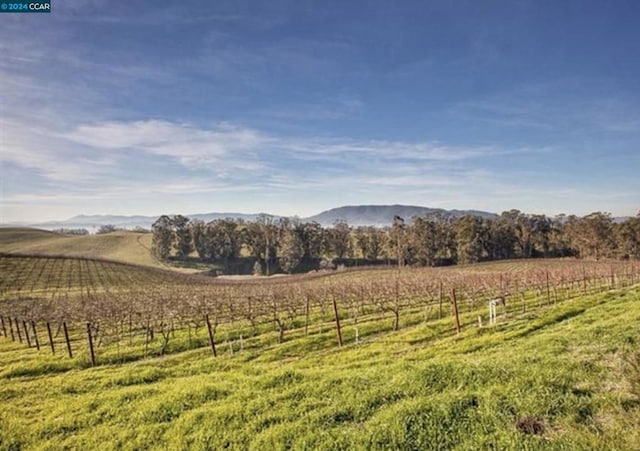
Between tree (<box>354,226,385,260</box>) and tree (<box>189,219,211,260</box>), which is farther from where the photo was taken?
tree (<box>354,226,385,260</box>)

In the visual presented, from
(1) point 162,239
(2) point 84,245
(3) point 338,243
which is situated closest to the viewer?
(1) point 162,239

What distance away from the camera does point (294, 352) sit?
832 inches

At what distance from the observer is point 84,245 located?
148000mm

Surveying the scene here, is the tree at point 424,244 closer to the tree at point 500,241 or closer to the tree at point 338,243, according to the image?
the tree at point 500,241

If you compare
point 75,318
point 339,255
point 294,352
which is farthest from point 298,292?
point 339,255

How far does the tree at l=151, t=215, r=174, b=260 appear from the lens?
127438 mm

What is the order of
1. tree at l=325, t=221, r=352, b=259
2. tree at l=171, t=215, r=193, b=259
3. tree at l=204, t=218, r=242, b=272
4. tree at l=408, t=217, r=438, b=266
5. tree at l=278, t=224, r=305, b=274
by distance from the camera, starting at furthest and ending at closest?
tree at l=325, t=221, r=352, b=259 → tree at l=171, t=215, r=193, b=259 → tree at l=204, t=218, r=242, b=272 → tree at l=278, t=224, r=305, b=274 → tree at l=408, t=217, r=438, b=266

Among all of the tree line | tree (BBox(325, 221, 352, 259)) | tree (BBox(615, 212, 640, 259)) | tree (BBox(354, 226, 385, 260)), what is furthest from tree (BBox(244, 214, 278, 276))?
tree (BBox(615, 212, 640, 259))

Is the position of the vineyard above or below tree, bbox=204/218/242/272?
below

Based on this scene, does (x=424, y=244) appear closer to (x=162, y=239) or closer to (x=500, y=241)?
(x=500, y=241)

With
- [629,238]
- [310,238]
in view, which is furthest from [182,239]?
[629,238]

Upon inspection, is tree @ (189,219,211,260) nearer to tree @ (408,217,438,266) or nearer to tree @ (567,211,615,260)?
tree @ (408,217,438,266)

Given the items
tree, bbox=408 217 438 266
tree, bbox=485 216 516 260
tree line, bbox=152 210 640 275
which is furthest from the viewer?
tree, bbox=485 216 516 260

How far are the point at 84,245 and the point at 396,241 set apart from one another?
115448 millimetres
